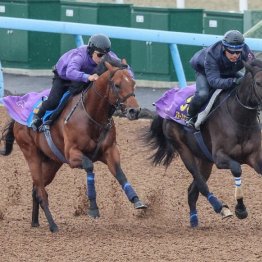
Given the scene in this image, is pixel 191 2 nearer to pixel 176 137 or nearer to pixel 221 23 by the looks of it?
pixel 221 23

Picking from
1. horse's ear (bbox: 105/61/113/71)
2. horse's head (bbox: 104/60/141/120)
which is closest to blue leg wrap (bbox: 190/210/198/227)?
horse's head (bbox: 104/60/141/120)

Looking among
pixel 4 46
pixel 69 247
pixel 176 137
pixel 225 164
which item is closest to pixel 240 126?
pixel 225 164

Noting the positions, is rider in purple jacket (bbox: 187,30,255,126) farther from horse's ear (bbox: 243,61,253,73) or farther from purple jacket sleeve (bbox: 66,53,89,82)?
purple jacket sleeve (bbox: 66,53,89,82)

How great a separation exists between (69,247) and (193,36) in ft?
19.7

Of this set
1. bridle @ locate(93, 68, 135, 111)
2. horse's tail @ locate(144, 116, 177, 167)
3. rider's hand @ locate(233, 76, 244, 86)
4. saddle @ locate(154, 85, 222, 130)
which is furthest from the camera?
horse's tail @ locate(144, 116, 177, 167)

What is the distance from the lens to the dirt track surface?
1024 centimetres

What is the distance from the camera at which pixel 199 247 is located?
10367mm

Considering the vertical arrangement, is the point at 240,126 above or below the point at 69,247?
above

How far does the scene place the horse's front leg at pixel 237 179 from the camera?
11.1m

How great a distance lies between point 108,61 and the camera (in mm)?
11203

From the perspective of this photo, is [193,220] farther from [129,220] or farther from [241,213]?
[241,213]

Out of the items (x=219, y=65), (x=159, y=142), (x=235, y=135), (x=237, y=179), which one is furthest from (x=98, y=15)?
(x=237, y=179)

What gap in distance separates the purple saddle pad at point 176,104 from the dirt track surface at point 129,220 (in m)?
0.85

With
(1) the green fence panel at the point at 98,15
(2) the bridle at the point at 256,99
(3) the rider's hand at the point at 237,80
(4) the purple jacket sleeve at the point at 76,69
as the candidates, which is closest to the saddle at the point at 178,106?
(3) the rider's hand at the point at 237,80
